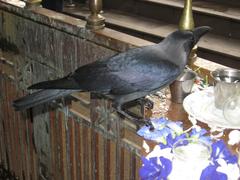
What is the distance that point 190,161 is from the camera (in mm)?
1294

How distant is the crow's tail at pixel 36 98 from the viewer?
1627 mm

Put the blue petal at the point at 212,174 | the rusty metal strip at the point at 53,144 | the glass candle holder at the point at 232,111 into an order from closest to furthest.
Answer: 1. the blue petal at the point at 212,174
2. the glass candle holder at the point at 232,111
3. the rusty metal strip at the point at 53,144

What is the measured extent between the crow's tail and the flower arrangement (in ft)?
1.26

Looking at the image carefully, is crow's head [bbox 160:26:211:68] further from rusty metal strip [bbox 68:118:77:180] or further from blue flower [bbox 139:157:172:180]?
rusty metal strip [bbox 68:118:77:180]

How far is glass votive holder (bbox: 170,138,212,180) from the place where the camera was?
1.29 meters

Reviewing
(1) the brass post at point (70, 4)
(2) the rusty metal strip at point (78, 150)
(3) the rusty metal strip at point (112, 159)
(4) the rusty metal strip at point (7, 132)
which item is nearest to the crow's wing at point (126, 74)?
(3) the rusty metal strip at point (112, 159)

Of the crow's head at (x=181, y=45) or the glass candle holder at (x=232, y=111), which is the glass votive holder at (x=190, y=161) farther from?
the crow's head at (x=181, y=45)

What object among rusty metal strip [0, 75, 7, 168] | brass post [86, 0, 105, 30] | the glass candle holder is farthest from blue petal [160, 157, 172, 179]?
rusty metal strip [0, 75, 7, 168]

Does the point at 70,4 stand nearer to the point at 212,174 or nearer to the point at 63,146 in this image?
the point at 63,146

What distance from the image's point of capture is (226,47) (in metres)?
3.20

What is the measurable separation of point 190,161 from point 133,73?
0.41 meters

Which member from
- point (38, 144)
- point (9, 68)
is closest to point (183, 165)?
point (38, 144)

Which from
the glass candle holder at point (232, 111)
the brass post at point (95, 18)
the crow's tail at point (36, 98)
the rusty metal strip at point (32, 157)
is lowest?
the rusty metal strip at point (32, 157)

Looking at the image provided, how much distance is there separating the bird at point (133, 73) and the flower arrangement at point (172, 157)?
19 cm
